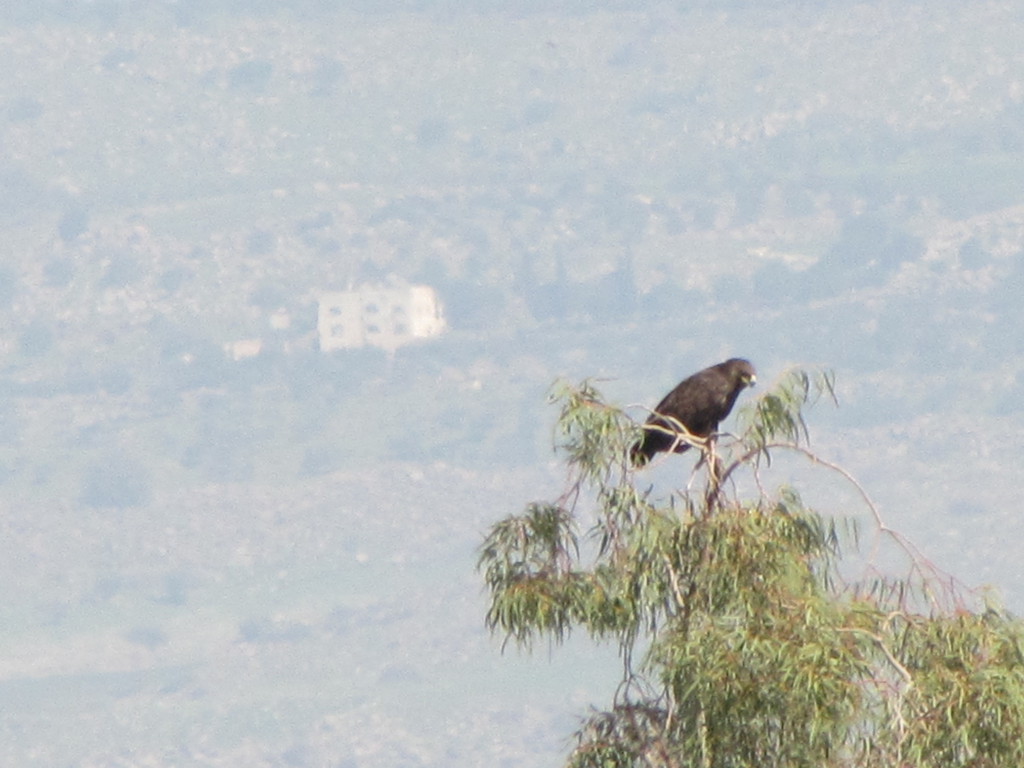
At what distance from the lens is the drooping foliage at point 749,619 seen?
947cm

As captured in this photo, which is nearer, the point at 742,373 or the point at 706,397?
the point at 706,397

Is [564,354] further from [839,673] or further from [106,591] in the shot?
[839,673]

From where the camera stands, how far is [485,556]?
10.6m

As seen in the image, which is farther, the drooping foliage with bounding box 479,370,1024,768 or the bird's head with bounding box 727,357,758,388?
the bird's head with bounding box 727,357,758,388

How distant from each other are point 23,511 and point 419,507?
3092 centimetres

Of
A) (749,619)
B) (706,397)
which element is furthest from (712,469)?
(706,397)

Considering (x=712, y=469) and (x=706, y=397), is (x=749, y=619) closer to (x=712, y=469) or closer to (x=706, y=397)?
(x=712, y=469)

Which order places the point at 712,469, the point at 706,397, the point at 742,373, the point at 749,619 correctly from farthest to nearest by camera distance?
the point at 742,373, the point at 706,397, the point at 712,469, the point at 749,619

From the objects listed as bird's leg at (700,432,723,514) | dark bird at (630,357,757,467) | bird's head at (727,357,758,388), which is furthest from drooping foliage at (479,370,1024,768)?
bird's head at (727,357,758,388)

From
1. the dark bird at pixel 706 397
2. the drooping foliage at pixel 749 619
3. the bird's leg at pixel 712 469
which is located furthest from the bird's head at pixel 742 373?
the bird's leg at pixel 712 469

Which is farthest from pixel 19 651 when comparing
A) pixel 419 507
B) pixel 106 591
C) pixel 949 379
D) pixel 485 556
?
pixel 485 556

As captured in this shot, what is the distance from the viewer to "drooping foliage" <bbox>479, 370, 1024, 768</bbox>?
947 centimetres

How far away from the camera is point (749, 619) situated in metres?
9.69

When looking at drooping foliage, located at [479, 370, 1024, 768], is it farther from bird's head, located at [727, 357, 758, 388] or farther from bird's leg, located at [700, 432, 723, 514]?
bird's head, located at [727, 357, 758, 388]
